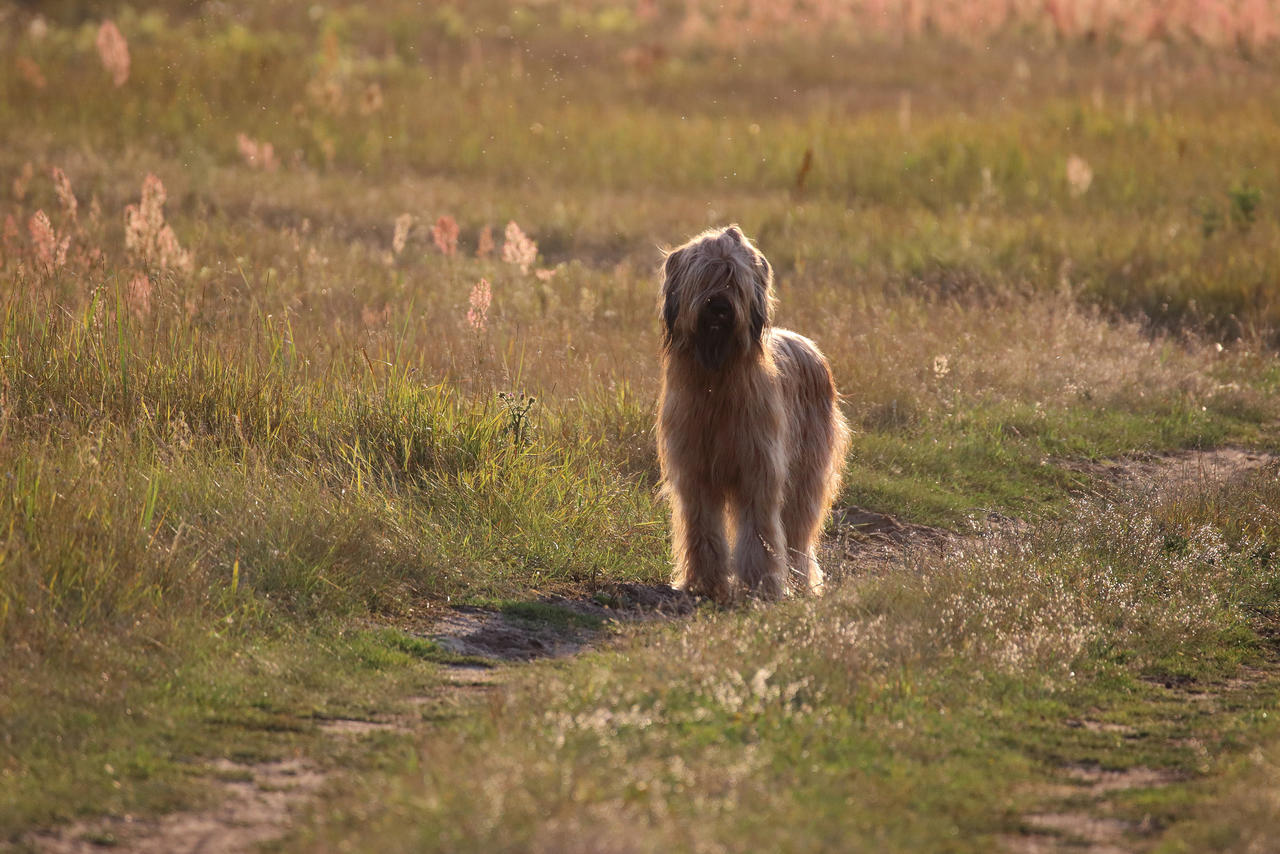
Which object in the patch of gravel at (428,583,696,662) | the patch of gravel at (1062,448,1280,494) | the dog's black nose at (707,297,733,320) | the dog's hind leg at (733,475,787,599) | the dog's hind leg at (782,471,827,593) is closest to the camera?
the patch of gravel at (428,583,696,662)

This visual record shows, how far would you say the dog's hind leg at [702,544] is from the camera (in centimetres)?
748

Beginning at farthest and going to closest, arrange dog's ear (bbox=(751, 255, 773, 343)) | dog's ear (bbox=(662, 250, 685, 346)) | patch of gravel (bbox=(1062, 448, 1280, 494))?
patch of gravel (bbox=(1062, 448, 1280, 494)) < dog's ear (bbox=(662, 250, 685, 346)) < dog's ear (bbox=(751, 255, 773, 343))

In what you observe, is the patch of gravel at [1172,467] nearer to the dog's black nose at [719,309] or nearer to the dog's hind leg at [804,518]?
the dog's hind leg at [804,518]

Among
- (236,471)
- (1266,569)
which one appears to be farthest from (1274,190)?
(236,471)

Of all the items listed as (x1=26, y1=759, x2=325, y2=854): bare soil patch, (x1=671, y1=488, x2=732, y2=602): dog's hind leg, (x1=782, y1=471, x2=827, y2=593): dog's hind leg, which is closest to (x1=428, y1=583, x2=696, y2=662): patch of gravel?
(x1=671, y1=488, x2=732, y2=602): dog's hind leg

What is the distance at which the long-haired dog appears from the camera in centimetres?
718

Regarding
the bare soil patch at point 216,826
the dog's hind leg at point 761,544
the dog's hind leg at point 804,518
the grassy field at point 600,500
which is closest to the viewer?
the bare soil patch at point 216,826

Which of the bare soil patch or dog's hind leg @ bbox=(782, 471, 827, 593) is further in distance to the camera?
dog's hind leg @ bbox=(782, 471, 827, 593)

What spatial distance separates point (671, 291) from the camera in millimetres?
7371

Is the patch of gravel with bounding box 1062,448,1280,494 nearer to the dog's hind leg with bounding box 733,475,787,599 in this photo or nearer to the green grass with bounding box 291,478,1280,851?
the green grass with bounding box 291,478,1280,851

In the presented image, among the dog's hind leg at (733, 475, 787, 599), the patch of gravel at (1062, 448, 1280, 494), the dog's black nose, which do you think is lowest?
the patch of gravel at (1062, 448, 1280, 494)

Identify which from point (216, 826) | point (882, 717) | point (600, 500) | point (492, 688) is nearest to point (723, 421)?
point (600, 500)

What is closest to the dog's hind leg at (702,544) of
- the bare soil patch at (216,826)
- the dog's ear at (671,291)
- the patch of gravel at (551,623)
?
the patch of gravel at (551,623)

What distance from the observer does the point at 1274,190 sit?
1827 cm
